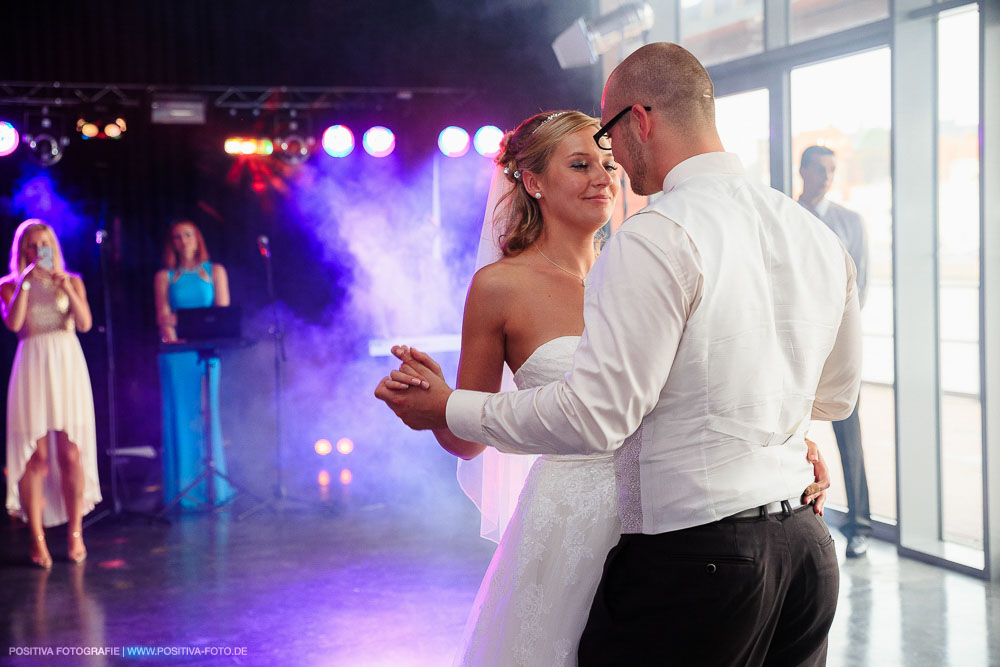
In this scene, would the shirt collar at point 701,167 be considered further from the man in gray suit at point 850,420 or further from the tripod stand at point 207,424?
the tripod stand at point 207,424

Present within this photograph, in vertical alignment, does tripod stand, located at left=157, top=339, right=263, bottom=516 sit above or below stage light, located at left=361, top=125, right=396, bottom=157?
below

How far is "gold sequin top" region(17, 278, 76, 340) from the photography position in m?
4.98

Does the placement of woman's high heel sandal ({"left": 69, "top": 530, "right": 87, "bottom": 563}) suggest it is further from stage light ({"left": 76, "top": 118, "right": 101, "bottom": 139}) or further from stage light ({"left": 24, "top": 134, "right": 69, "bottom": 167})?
stage light ({"left": 76, "top": 118, "right": 101, "bottom": 139})

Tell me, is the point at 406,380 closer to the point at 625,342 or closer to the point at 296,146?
the point at 625,342

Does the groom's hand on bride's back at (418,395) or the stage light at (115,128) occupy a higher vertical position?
the stage light at (115,128)

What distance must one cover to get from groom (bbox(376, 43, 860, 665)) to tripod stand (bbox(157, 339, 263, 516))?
4.75 meters

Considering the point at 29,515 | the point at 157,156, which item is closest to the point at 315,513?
the point at 29,515

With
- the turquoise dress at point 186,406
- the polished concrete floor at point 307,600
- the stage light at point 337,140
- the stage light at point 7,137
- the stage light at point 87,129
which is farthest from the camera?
the stage light at point 337,140

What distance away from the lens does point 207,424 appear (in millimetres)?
6062

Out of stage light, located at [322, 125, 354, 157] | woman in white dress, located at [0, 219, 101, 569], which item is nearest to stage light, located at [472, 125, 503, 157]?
stage light, located at [322, 125, 354, 157]

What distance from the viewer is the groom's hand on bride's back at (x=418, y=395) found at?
160 centimetres

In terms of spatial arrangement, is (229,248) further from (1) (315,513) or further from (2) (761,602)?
(2) (761,602)

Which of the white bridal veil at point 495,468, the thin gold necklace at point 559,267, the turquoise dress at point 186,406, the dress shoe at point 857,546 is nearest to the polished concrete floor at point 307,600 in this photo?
the dress shoe at point 857,546

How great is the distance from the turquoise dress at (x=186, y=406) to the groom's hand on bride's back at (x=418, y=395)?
15.5 feet
